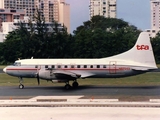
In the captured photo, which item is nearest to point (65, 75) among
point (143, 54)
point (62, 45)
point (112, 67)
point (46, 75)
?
point (46, 75)

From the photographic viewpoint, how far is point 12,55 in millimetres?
84438

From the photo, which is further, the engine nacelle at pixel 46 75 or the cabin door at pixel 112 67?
the cabin door at pixel 112 67

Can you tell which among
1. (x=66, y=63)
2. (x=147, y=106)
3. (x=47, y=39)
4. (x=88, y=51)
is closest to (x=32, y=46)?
(x=47, y=39)

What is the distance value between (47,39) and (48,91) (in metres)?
49.2
